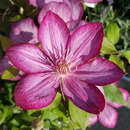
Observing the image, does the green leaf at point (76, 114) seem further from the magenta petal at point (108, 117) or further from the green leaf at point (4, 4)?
the green leaf at point (4, 4)

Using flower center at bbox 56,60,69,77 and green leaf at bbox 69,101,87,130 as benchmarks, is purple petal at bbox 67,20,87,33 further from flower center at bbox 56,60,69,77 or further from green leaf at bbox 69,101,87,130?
green leaf at bbox 69,101,87,130

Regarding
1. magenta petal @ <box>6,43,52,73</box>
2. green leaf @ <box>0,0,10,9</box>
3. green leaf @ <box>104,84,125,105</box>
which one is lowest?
green leaf @ <box>104,84,125,105</box>

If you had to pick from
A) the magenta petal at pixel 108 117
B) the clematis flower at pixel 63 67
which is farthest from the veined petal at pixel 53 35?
the magenta petal at pixel 108 117

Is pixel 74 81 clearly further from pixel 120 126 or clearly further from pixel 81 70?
pixel 120 126

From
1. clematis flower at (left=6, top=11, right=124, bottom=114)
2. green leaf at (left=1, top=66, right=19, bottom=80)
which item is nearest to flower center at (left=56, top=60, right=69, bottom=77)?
clematis flower at (left=6, top=11, right=124, bottom=114)

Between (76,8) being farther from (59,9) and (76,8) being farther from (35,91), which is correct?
(35,91)

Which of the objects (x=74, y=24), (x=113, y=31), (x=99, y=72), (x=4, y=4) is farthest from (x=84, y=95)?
(x=4, y=4)

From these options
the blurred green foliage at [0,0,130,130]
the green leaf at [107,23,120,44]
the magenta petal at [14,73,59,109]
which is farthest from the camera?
the green leaf at [107,23,120,44]

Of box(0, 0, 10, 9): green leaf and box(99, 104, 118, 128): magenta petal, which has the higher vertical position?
box(0, 0, 10, 9): green leaf
